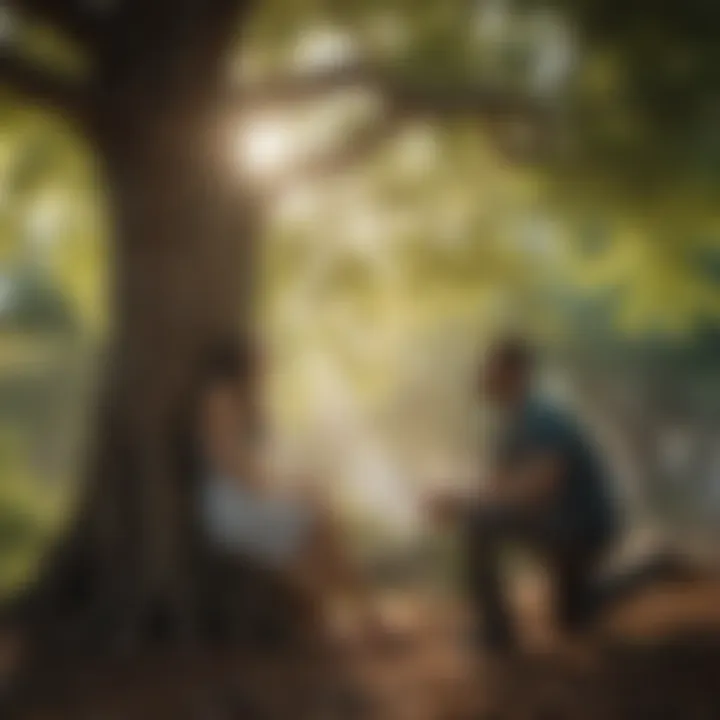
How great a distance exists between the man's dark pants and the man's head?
0.12 m

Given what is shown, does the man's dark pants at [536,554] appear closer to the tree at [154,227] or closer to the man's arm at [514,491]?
the man's arm at [514,491]

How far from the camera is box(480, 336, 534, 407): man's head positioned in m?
1.41

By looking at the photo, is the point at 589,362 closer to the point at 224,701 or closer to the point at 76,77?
the point at 224,701

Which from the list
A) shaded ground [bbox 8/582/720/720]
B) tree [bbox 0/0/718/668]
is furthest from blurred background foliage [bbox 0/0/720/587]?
shaded ground [bbox 8/582/720/720]

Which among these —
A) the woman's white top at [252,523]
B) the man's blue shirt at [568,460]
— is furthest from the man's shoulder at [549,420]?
the woman's white top at [252,523]

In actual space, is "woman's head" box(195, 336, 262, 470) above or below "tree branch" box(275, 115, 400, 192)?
below

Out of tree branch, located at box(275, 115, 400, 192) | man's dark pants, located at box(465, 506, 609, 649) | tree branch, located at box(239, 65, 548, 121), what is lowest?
man's dark pants, located at box(465, 506, 609, 649)

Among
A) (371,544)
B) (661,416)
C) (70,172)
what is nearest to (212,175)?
(70,172)

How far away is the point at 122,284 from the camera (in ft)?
4.66

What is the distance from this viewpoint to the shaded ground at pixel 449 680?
135 cm

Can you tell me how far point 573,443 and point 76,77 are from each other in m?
0.67

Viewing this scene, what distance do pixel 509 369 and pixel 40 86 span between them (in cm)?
59

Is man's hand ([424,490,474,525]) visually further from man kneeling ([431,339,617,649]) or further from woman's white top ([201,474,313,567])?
woman's white top ([201,474,313,567])

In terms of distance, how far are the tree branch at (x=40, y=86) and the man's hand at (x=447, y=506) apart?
22.2 inches
